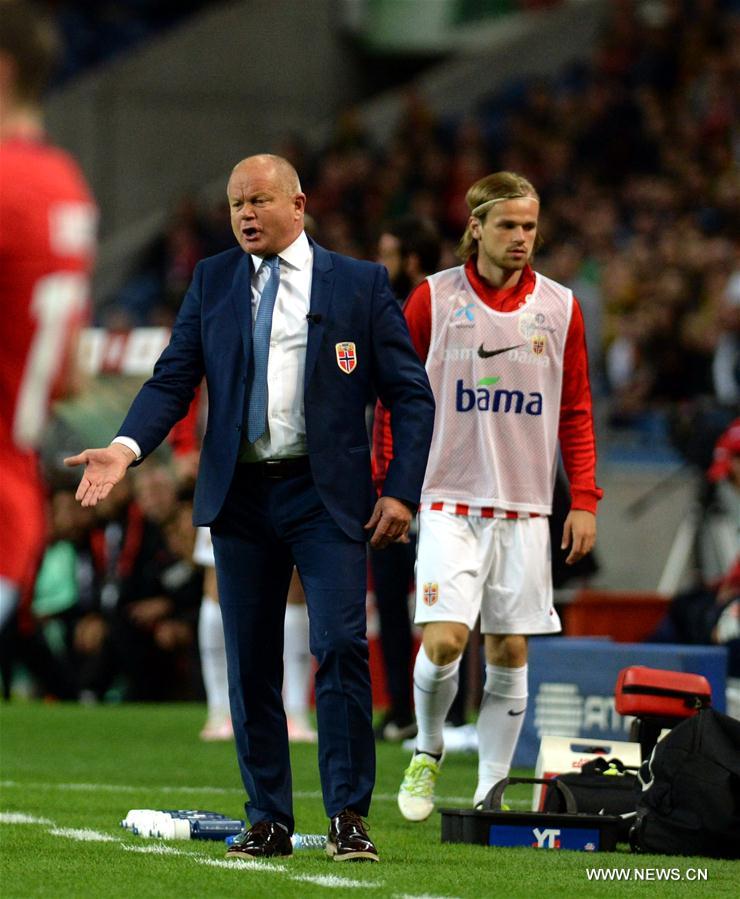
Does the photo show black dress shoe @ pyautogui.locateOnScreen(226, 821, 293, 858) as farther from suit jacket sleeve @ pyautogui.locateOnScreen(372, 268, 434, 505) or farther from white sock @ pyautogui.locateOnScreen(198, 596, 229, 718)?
white sock @ pyautogui.locateOnScreen(198, 596, 229, 718)

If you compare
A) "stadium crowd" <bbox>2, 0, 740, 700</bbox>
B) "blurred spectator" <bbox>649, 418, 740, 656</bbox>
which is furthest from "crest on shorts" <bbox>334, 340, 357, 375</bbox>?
"blurred spectator" <bbox>649, 418, 740, 656</bbox>

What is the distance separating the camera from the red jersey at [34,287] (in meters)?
3.91

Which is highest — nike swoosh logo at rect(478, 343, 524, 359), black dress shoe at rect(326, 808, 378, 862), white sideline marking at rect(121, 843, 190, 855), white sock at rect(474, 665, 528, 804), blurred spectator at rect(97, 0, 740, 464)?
blurred spectator at rect(97, 0, 740, 464)

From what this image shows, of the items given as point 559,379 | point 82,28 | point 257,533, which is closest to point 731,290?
point 559,379

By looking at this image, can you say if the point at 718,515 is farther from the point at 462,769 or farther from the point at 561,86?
the point at 561,86

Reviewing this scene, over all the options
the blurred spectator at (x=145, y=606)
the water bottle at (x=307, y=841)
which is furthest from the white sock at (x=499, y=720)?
the blurred spectator at (x=145, y=606)

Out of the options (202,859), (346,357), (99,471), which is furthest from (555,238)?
(99,471)

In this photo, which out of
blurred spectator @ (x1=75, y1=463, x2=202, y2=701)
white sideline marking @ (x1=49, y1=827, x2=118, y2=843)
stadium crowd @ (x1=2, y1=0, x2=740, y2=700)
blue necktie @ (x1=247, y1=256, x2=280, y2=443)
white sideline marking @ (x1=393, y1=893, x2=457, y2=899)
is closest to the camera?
white sideline marking @ (x1=393, y1=893, x2=457, y2=899)

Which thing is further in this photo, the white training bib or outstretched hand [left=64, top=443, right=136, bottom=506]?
the white training bib

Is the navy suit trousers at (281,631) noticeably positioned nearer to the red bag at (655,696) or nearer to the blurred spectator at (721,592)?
the red bag at (655,696)

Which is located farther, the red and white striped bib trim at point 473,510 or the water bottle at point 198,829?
the red and white striped bib trim at point 473,510

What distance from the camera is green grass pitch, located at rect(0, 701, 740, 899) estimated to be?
514 cm

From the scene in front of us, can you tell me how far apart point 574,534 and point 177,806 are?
5.87 ft

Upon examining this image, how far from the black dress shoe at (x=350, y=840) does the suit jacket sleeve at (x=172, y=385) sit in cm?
121
